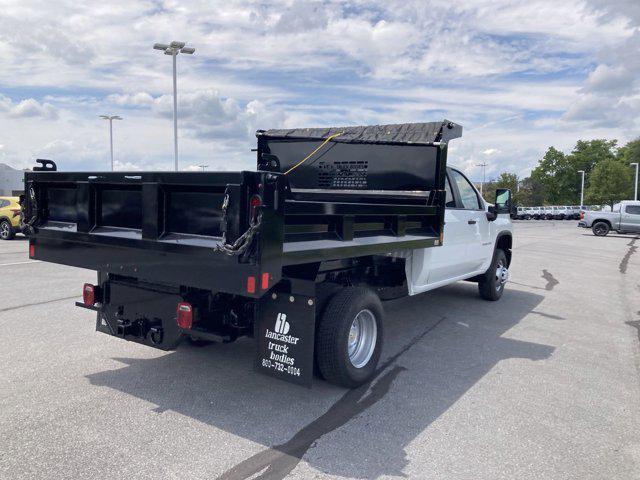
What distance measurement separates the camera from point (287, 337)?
3789mm

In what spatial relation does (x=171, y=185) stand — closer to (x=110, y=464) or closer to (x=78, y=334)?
(x=110, y=464)

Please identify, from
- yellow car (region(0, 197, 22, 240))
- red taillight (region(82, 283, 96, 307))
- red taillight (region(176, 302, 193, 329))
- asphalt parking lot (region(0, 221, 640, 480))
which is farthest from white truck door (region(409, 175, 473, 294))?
yellow car (region(0, 197, 22, 240))

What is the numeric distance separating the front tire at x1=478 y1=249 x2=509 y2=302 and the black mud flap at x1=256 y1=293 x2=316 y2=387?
495 centimetres

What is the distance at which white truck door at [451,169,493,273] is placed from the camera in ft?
22.1

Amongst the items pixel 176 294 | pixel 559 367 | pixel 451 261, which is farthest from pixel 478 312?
pixel 176 294

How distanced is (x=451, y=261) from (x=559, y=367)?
168 cm

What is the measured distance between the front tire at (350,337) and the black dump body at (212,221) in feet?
1.24

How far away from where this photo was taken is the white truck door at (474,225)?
6741mm

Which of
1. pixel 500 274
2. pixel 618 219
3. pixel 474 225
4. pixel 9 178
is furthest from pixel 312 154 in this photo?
pixel 9 178

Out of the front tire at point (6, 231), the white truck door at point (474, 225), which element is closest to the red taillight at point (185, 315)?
the white truck door at point (474, 225)

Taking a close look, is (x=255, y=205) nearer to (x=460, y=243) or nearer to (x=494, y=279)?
(x=460, y=243)

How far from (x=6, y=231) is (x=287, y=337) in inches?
649

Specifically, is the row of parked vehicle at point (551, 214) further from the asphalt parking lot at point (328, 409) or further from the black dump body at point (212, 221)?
the black dump body at point (212, 221)

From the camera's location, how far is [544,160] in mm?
81812
